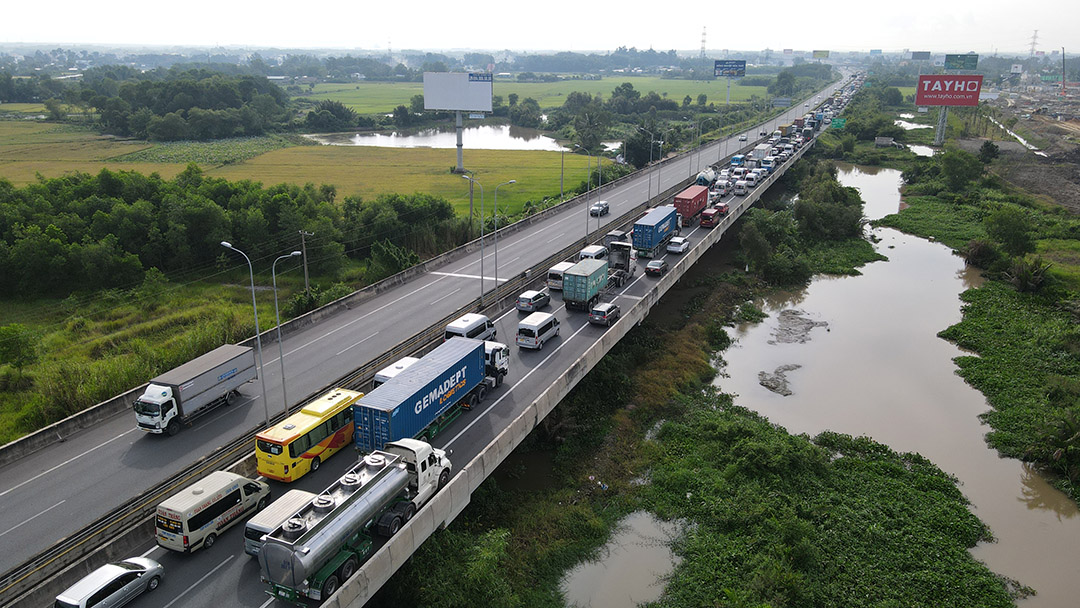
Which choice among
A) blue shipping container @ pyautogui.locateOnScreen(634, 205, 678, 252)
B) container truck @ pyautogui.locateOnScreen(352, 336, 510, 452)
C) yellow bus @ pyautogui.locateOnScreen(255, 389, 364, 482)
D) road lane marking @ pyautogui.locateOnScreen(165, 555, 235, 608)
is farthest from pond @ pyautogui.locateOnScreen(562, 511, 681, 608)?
blue shipping container @ pyautogui.locateOnScreen(634, 205, 678, 252)

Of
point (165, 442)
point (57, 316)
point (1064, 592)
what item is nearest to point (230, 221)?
point (57, 316)

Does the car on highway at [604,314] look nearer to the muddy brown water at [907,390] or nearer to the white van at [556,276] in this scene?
the white van at [556,276]

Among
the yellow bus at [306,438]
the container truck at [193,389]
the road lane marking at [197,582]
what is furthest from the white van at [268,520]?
the container truck at [193,389]

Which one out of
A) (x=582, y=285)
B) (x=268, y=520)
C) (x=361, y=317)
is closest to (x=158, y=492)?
(x=268, y=520)

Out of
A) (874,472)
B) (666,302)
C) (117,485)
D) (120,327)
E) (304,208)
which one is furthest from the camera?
(304,208)

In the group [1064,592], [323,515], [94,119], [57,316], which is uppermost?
[94,119]

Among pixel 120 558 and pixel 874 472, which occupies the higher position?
pixel 120 558

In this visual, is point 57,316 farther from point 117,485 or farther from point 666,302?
point 666,302
